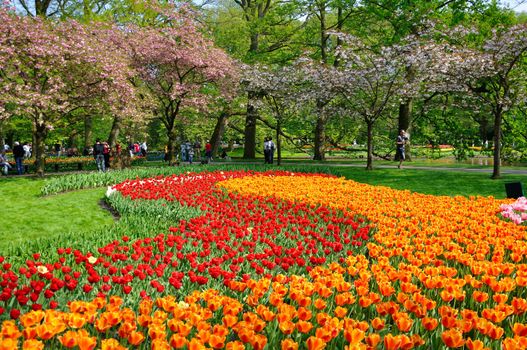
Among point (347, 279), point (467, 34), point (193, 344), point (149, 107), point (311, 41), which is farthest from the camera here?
point (311, 41)

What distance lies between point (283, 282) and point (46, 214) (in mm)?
8679

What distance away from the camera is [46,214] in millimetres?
11000

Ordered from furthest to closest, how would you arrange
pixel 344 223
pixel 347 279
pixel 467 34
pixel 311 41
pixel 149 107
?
pixel 311 41, pixel 149 107, pixel 467 34, pixel 344 223, pixel 347 279

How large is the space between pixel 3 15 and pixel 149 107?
8861 millimetres

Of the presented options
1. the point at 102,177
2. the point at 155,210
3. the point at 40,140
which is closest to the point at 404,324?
the point at 155,210

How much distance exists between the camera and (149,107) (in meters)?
24.6

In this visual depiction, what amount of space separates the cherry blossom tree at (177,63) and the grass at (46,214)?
386 inches

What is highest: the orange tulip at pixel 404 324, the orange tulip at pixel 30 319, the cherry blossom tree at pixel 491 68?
the cherry blossom tree at pixel 491 68

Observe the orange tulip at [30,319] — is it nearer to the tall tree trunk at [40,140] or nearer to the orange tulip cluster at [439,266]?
the orange tulip cluster at [439,266]

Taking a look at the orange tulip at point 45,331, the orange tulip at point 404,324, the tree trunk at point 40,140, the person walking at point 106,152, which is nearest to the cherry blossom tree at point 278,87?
the person walking at point 106,152

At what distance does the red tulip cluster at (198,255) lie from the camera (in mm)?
4105

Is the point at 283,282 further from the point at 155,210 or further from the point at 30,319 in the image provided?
the point at 155,210

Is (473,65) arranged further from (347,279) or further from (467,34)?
(347,279)

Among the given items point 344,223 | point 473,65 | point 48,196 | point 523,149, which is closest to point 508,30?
point 473,65
